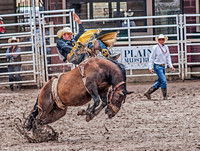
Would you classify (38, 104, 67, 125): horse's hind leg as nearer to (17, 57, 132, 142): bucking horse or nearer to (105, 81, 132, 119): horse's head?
(17, 57, 132, 142): bucking horse

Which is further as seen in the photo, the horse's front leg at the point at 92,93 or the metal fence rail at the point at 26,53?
the metal fence rail at the point at 26,53

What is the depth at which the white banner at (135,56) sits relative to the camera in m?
15.3

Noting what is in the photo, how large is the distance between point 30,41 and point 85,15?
77.8 inches

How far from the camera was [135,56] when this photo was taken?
1543 cm

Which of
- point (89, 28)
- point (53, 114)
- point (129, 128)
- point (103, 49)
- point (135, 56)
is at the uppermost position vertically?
point (89, 28)

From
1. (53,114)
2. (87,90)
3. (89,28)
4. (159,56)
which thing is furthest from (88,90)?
(89,28)

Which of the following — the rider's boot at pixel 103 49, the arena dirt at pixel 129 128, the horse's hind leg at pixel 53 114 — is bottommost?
the arena dirt at pixel 129 128

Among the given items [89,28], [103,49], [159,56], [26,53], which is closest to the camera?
[103,49]

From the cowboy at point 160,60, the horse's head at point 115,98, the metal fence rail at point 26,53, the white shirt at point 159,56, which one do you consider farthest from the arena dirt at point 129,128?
the metal fence rail at point 26,53

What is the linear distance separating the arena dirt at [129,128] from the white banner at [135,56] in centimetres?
267

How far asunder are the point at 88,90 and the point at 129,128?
162cm

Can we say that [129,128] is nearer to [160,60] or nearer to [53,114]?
[53,114]

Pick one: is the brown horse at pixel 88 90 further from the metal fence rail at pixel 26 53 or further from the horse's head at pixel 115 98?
the metal fence rail at pixel 26 53

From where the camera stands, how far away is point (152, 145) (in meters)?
6.61
